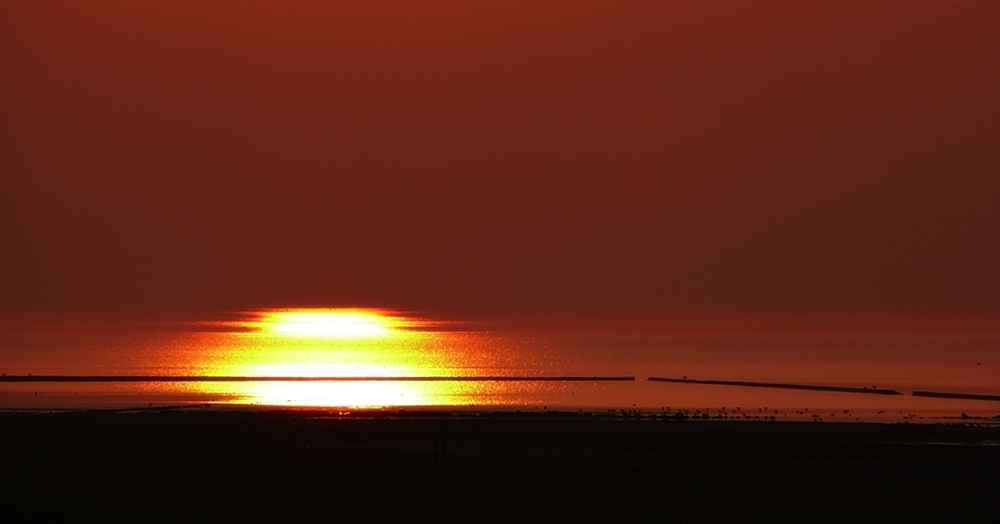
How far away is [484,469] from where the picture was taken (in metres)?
29.2

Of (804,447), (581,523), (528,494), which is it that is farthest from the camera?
(804,447)

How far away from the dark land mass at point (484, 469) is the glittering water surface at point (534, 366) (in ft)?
38.1

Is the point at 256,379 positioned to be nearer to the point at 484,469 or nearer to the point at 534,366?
the point at 534,366

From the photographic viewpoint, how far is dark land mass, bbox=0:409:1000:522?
23.4 m

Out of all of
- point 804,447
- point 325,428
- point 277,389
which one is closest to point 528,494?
point 804,447

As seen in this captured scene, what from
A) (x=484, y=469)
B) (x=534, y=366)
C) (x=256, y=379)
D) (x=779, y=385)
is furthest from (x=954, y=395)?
(x=534, y=366)

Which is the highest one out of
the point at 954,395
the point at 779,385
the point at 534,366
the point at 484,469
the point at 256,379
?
the point at 534,366

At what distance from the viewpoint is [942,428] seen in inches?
1642

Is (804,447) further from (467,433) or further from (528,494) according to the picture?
(528,494)

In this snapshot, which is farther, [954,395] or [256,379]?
[256,379]

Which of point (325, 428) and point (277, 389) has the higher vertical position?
point (277, 389)

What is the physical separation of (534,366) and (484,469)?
74.3 m

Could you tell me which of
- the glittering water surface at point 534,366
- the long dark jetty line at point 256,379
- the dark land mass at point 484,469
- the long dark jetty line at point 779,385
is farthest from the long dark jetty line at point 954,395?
the long dark jetty line at point 256,379

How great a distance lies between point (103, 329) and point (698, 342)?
278 ft
